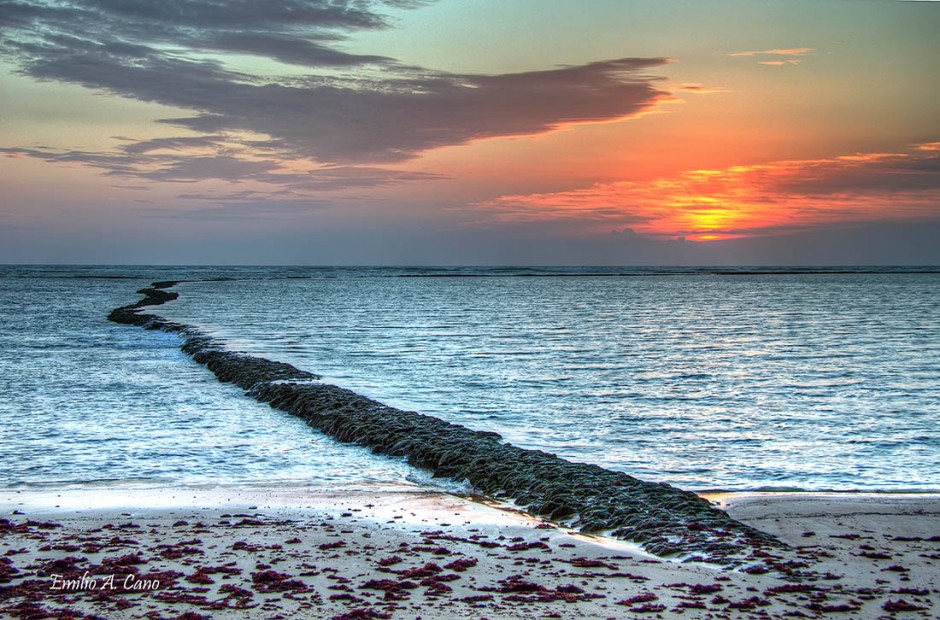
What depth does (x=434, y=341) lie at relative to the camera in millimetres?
47000

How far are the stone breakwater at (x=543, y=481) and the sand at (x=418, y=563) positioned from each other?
48cm

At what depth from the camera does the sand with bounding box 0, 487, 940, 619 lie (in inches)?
350

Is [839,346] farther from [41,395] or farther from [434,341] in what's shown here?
[41,395]

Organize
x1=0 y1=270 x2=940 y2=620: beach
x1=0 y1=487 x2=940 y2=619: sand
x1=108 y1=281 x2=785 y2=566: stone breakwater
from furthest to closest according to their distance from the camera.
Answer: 1. x1=108 y1=281 x2=785 y2=566: stone breakwater
2. x1=0 y1=270 x2=940 y2=620: beach
3. x1=0 y1=487 x2=940 y2=619: sand

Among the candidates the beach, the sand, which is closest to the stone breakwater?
the beach

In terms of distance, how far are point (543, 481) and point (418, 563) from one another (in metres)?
4.67

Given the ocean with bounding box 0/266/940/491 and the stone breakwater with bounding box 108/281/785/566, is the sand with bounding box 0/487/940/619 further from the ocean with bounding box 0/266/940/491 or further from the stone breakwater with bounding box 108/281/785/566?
the ocean with bounding box 0/266/940/491

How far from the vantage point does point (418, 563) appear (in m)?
10.5

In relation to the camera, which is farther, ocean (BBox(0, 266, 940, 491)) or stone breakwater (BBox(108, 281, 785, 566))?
ocean (BBox(0, 266, 940, 491))

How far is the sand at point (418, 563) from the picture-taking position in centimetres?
889

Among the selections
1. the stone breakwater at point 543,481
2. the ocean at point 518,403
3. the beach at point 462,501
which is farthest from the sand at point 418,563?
the ocean at point 518,403

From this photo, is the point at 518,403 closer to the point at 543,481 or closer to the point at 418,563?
the point at 543,481

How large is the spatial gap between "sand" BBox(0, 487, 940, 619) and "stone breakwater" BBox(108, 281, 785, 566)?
0.48m

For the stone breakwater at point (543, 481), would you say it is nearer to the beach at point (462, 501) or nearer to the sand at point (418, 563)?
the beach at point (462, 501)
